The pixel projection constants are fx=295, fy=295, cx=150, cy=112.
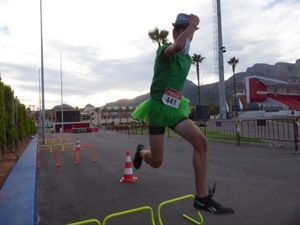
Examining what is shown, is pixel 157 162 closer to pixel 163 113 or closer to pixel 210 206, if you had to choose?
pixel 163 113

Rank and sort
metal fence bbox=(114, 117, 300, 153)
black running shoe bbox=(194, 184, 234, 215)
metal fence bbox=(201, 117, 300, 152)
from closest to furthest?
1. black running shoe bbox=(194, 184, 234, 215)
2. metal fence bbox=(201, 117, 300, 152)
3. metal fence bbox=(114, 117, 300, 153)

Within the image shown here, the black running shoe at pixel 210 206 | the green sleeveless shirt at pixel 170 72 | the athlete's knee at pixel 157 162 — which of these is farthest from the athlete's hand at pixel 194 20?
the black running shoe at pixel 210 206

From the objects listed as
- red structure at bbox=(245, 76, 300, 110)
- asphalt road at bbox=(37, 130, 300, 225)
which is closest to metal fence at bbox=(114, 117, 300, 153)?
asphalt road at bbox=(37, 130, 300, 225)

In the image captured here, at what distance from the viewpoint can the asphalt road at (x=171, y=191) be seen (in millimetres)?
4402

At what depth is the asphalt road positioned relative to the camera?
4.40 metres

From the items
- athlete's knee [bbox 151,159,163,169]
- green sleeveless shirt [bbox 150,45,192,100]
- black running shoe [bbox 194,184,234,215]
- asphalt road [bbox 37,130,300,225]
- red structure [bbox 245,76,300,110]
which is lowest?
asphalt road [bbox 37,130,300,225]

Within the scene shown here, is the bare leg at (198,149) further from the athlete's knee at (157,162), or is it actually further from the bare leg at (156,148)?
the athlete's knee at (157,162)

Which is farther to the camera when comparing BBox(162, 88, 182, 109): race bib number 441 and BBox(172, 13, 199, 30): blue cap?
BBox(162, 88, 182, 109): race bib number 441

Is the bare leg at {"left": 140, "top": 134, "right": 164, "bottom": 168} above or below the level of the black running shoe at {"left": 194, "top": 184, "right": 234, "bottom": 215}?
above

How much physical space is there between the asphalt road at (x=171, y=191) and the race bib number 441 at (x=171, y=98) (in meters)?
1.80

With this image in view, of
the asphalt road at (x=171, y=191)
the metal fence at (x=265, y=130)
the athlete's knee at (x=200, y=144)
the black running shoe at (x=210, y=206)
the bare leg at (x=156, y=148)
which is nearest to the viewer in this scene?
the black running shoe at (x=210, y=206)

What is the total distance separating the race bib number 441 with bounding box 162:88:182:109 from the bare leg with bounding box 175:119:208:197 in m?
0.26

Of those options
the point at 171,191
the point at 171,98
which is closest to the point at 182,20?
the point at 171,98

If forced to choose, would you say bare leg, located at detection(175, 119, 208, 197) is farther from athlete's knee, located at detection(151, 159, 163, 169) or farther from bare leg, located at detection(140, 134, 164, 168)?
athlete's knee, located at detection(151, 159, 163, 169)
